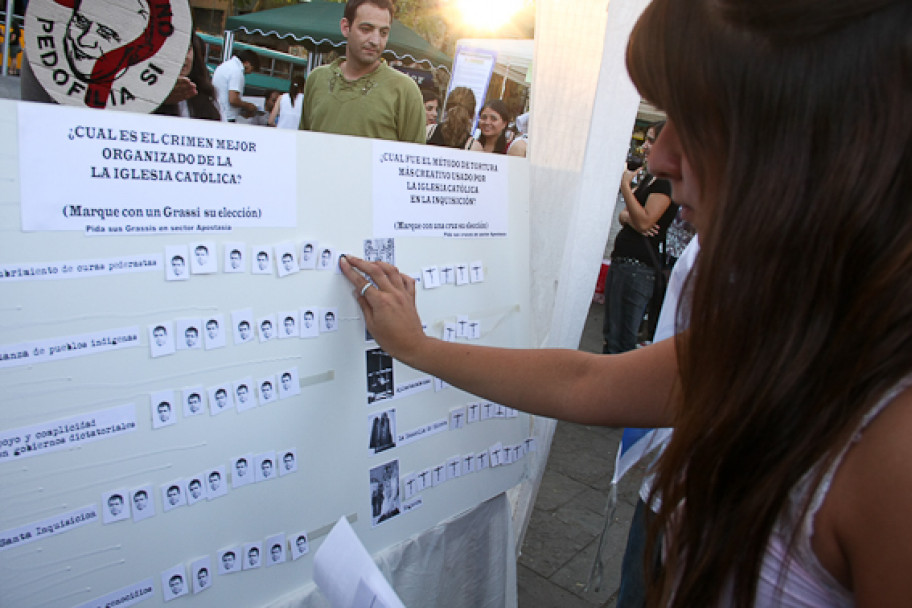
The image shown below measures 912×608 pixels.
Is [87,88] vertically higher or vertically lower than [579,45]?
lower

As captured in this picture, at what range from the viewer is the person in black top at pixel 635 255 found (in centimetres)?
364

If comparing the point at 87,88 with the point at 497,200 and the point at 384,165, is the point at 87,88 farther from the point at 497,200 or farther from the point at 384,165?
the point at 497,200

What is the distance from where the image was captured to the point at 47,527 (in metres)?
1.00

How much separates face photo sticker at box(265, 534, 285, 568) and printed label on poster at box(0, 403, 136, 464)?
39 centimetres

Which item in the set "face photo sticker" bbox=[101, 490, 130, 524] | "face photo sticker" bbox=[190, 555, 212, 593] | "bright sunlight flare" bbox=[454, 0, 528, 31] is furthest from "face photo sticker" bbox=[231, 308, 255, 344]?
"bright sunlight flare" bbox=[454, 0, 528, 31]

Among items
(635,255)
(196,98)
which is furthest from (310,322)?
(635,255)

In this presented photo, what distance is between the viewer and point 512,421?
1830mm

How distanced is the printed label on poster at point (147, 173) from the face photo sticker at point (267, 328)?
0.18 metres

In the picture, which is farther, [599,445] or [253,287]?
[599,445]

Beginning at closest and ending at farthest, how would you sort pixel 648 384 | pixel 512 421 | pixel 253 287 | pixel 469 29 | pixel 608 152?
pixel 648 384 < pixel 253 287 < pixel 512 421 < pixel 608 152 < pixel 469 29

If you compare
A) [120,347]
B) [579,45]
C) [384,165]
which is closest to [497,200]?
[384,165]

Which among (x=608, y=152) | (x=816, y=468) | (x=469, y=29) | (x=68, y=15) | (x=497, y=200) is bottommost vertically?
(x=816, y=468)

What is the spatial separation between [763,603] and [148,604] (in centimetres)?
100

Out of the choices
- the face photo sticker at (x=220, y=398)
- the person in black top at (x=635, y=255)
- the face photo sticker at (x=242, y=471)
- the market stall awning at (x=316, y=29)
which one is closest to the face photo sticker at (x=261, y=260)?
the face photo sticker at (x=220, y=398)
